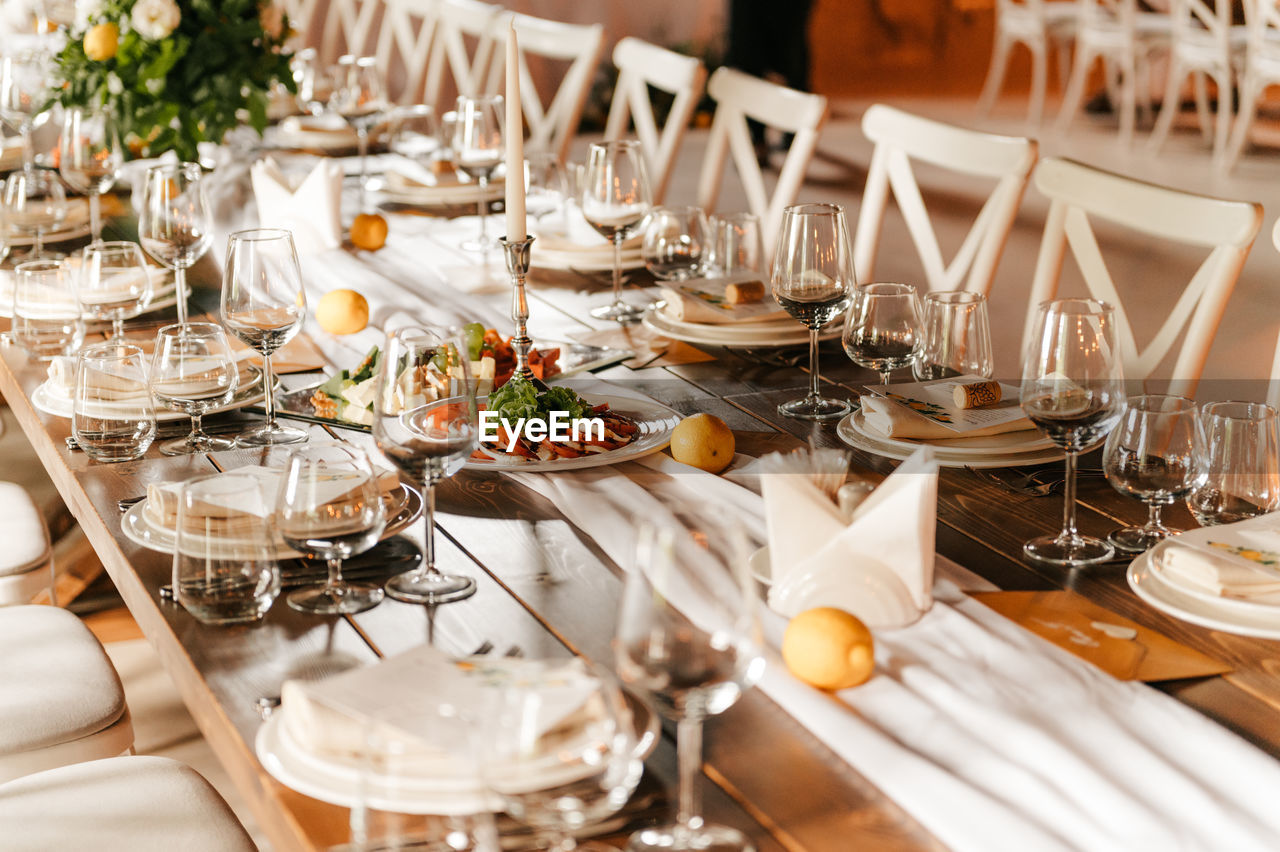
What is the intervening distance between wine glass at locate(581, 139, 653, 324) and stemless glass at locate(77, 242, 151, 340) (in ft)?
2.18

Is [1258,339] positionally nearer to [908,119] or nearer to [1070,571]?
[908,119]

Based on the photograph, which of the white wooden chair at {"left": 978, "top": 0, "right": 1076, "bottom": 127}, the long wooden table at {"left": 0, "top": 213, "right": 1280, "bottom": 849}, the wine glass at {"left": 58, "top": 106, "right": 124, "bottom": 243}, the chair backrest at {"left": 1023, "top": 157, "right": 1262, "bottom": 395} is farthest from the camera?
the white wooden chair at {"left": 978, "top": 0, "right": 1076, "bottom": 127}

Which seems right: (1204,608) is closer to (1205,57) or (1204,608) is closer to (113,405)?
(113,405)

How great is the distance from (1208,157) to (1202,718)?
20.4 ft

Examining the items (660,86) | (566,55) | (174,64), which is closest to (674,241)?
(174,64)

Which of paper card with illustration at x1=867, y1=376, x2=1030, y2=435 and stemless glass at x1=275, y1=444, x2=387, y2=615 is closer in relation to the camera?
stemless glass at x1=275, y1=444, x2=387, y2=615

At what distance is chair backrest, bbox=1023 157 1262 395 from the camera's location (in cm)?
187

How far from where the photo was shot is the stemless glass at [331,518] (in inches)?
44.5

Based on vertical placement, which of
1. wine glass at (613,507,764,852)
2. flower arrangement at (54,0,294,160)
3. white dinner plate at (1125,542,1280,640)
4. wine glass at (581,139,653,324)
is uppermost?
flower arrangement at (54,0,294,160)

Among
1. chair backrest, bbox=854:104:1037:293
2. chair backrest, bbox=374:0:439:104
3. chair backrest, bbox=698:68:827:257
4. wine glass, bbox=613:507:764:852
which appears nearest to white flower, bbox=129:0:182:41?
chair backrest, bbox=698:68:827:257

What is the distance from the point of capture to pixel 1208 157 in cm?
653

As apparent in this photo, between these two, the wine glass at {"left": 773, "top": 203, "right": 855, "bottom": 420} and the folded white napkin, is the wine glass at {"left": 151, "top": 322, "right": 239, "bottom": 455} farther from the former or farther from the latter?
the folded white napkin

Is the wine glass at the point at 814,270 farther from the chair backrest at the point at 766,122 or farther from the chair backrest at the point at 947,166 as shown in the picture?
the chair backrest at the point at 766,122

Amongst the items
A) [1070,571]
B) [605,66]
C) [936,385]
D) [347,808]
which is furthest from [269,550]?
[605,66]
